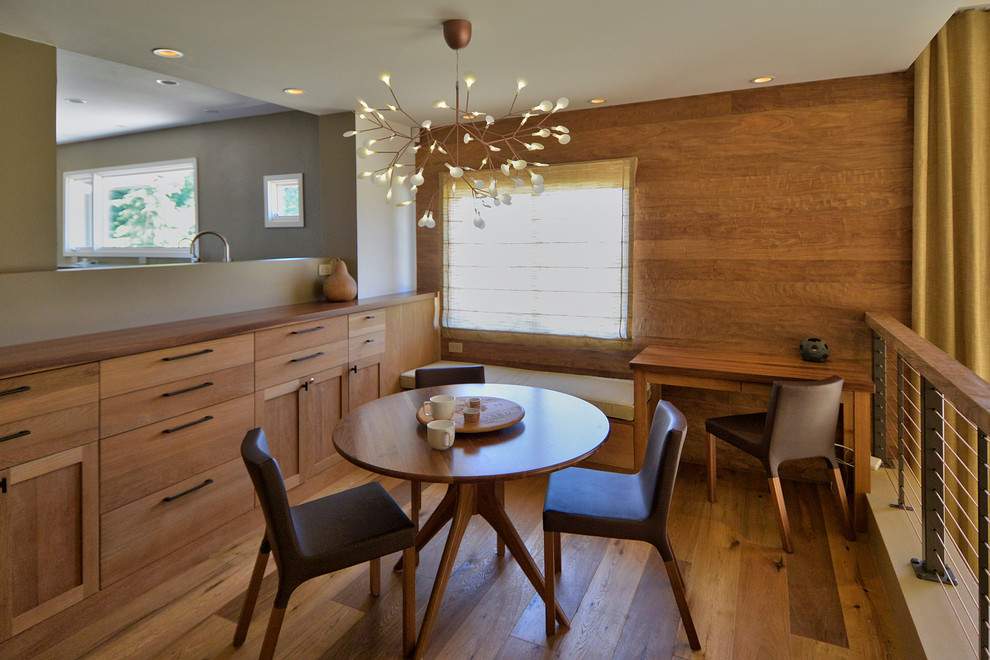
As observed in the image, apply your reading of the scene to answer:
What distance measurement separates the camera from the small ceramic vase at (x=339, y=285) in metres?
3.70

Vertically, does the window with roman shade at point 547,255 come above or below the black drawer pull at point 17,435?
above

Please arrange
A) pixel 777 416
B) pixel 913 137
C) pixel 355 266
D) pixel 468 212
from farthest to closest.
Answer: pixel 468 212 → pixel 355 266 → pixel 913 137 → pixel 777 416

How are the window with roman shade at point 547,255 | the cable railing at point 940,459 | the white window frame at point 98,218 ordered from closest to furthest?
1. the cable railing at point 940,459
2. the window with roman shade at point 547,255
3. the white window frame at point 98,218

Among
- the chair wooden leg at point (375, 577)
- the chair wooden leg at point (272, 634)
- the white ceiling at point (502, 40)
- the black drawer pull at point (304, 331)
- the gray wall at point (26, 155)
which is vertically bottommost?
the chair wooden leg at point (375, 577)

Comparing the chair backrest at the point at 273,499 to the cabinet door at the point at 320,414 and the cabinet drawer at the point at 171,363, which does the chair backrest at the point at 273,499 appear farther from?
the cabinet door at the point at 320,414

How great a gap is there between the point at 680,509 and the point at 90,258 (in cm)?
632

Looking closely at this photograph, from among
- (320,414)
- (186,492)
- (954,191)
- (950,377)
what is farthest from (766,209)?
(186,492)

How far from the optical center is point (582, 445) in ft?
6.34

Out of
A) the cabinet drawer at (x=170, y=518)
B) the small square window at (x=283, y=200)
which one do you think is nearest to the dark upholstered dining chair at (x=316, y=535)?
the cabinet drawer at (x=170, y=518)

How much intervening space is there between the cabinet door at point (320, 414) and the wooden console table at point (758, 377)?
172 cm

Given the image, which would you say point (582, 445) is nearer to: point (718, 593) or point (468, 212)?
point (718, 593)

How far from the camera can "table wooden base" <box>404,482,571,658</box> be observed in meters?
1.96

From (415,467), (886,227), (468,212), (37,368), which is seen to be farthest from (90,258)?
(886,227)

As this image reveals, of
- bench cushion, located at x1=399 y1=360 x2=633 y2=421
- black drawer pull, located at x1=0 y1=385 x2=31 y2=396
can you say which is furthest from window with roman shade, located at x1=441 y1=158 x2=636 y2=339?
black drawer pull, located at x1=0 y1=385 x2=31 y2=396
